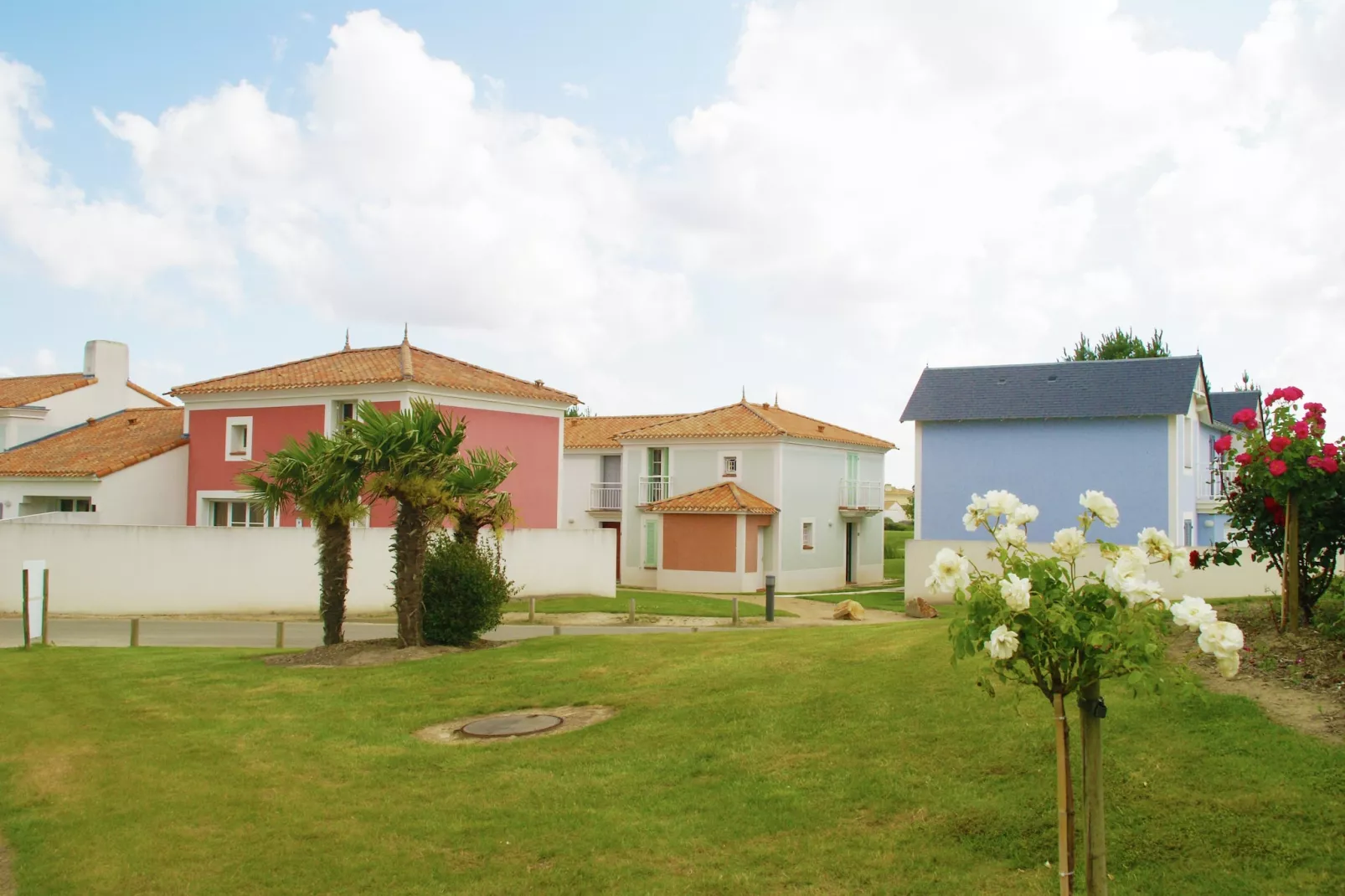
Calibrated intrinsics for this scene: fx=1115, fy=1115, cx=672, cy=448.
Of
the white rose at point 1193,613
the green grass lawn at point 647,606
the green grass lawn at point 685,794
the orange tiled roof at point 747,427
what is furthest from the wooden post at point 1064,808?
the orange tiled roof at point 747,427

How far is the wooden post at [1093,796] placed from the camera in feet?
17.6

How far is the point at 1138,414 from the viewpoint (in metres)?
34.2

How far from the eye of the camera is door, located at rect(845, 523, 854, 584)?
4775cm

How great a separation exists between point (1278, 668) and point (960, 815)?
11.8 feet

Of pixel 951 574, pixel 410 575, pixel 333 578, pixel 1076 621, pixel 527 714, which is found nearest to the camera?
pixel 1076 621

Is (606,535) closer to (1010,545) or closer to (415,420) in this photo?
(415,420)

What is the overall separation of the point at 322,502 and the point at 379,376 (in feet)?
54.3

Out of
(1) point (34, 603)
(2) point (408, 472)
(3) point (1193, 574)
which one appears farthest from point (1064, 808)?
(1) point (34, 603)

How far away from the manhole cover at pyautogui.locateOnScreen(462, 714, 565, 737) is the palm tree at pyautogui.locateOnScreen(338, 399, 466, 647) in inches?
238

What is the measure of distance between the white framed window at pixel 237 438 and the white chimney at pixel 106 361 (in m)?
13.6

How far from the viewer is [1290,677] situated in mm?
8844

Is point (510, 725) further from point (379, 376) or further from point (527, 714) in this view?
point (379, 376)

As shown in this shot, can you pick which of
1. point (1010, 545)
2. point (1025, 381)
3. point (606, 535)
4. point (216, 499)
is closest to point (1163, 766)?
point (1010, 545)

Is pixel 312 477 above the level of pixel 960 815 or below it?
above
